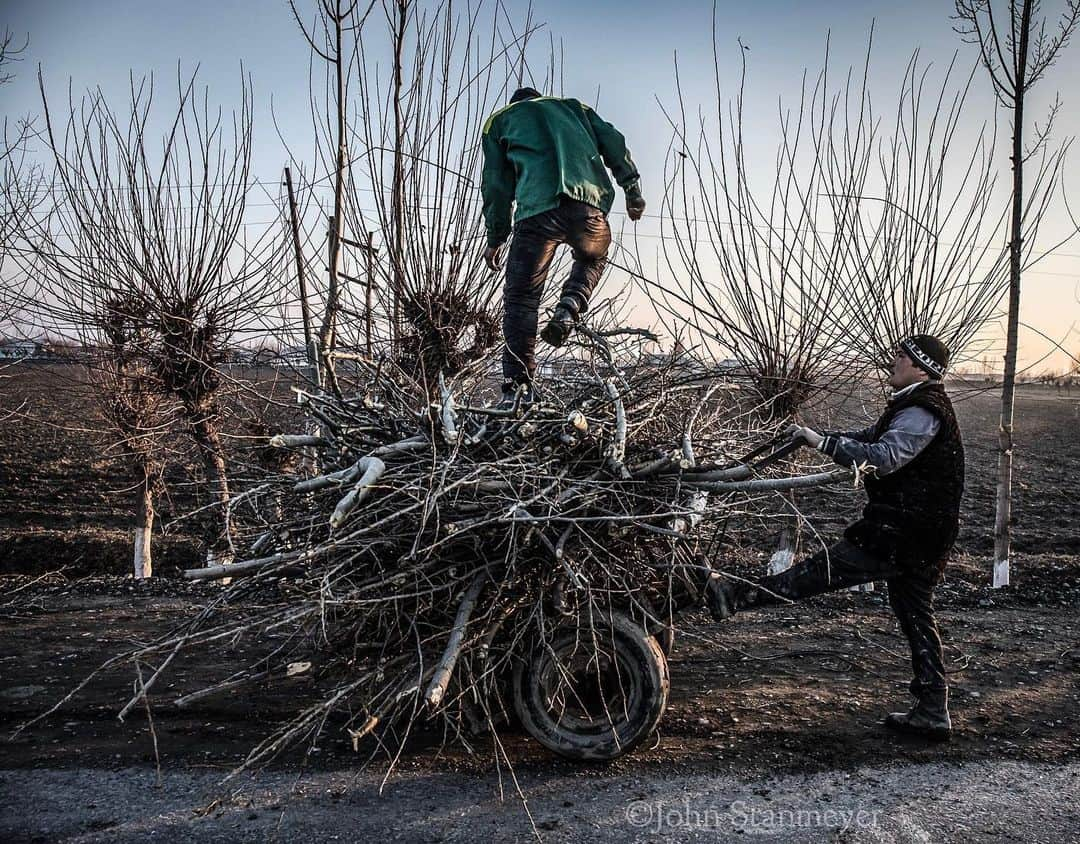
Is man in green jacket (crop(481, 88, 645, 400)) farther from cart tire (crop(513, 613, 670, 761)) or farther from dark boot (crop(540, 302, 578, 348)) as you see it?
cart tire (crop(513, 613, 670, 761))

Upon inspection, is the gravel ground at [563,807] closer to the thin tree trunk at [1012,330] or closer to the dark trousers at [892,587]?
the dark trousers at [892,587]

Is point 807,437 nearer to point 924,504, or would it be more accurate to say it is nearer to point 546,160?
point 924,504

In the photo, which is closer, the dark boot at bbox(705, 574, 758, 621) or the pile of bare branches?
the pile of bare branches

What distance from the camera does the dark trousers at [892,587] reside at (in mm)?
3506

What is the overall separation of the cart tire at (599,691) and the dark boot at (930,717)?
1203 mm

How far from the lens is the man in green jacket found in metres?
4.23

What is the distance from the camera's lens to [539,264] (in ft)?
14.3

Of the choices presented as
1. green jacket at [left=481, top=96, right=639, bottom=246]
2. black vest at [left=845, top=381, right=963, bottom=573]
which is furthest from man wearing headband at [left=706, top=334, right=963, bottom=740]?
green jacket at [left=481, top=96, right=639, bottom=246]

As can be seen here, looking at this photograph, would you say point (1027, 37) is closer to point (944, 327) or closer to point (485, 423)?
point (944, 327)

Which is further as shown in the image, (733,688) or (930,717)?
(733,688)

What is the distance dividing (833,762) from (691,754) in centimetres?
58

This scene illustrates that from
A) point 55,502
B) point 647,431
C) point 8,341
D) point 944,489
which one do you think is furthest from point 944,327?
point 55,502

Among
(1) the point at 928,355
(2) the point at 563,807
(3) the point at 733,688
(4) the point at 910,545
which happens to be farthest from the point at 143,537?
(1) the point at 928,355

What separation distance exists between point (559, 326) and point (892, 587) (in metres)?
2.02
